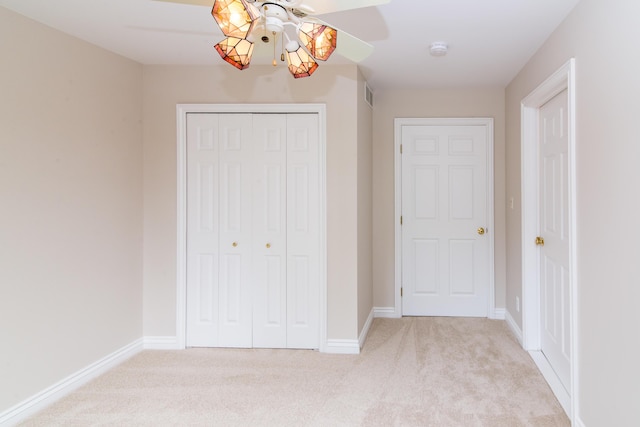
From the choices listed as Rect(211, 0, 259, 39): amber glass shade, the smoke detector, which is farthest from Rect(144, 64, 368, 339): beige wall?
Rect(211, 0, 259, 39): amber glass shade

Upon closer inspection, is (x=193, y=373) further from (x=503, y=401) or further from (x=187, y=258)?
(x=503, y=401)

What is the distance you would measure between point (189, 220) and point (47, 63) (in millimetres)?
1446

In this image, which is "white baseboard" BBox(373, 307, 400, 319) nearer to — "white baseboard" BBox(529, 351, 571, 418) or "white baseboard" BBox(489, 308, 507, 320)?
"white baseboard" BBox(489, 308, 507, 320)

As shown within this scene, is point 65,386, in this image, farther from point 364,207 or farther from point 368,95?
point 368,95

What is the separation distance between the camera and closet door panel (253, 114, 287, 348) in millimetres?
3332

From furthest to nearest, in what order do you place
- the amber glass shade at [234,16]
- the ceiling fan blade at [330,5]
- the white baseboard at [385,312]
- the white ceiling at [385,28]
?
the white baseboard at [385,312] → the white ceiling at [385,28] → the ceiling fan blade at [330,5] → the amber glass shade at [234,16]

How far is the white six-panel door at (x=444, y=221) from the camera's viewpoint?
4160mm

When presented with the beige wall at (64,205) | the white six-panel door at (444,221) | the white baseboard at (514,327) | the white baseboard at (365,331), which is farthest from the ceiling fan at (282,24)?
the white baseboard at (514,327)

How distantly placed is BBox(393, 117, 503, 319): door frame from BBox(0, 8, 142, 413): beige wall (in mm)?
2430

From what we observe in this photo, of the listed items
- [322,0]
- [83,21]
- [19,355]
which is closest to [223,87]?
[83,21]

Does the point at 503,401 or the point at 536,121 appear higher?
the point at 536,121

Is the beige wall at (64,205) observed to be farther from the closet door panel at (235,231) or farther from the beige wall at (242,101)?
the closet door panel at (235,231)

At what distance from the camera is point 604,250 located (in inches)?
75.5

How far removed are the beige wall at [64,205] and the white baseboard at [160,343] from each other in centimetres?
13
